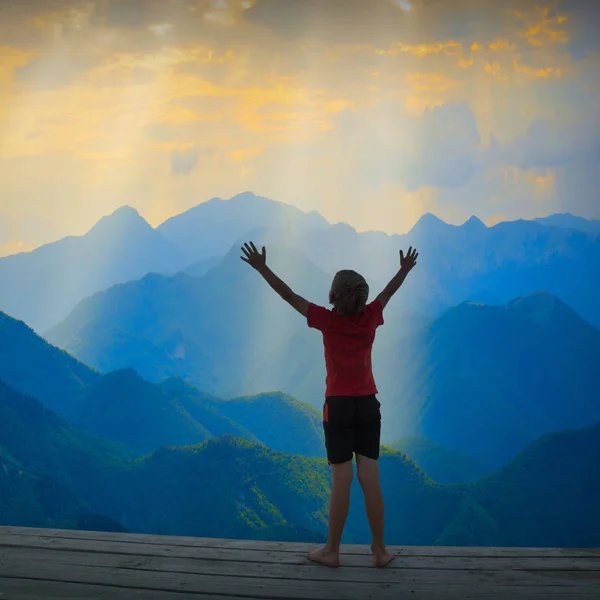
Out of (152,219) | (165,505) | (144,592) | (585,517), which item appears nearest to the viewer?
(144,592)

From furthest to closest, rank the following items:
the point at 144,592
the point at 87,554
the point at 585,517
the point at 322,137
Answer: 1. the point at 322,137
2. the point at 585,517
3. the point at 87,554
4. the point at 144,592

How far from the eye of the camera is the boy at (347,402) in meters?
1.79

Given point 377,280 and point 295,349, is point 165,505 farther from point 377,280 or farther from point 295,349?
point 377,280

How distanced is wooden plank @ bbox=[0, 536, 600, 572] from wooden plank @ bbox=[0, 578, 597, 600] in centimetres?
17

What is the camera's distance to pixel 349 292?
1.79 metres

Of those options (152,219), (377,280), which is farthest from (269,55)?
(377,280)

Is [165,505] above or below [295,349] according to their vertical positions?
below

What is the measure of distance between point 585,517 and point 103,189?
5.40 metres

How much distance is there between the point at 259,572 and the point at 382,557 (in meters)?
0.40

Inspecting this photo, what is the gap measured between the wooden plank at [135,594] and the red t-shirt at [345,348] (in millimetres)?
634

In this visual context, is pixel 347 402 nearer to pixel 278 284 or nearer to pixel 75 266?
pixel 278 284

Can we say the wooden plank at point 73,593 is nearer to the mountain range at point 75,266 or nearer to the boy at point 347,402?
the boy at point 347,402

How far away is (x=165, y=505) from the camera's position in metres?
4.89

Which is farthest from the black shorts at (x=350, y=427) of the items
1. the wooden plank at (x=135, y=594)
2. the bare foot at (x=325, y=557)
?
the wooden plank at (x=135, y=594)
